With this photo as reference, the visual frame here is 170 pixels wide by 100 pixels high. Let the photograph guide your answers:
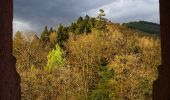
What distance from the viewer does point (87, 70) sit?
3302 inches

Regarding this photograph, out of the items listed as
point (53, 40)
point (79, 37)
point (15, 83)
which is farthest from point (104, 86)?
point (15, 83)

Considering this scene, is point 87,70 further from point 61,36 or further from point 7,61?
point 7,61

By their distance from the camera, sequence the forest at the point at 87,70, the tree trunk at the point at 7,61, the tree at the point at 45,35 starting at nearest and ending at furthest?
1. the tree trunk at the point at 7,61
2. the forest at the point at 87,70
3. the tree at the point at 45,35

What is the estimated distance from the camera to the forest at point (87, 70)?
67438 mm

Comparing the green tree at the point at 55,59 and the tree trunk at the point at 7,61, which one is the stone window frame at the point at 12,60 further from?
the green tree at the point at 55,59

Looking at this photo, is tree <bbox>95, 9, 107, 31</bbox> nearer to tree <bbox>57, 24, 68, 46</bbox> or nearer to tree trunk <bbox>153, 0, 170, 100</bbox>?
tree <bbox>57, 24, 68, 46</bbox>

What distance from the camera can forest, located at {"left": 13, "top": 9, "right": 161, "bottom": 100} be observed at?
67438 mm

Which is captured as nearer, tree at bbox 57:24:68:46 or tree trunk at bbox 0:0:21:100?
tree trunk at bbox 0:0:21:100

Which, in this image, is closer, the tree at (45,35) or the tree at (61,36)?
the tree at (61,36)

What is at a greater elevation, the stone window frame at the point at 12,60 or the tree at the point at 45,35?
the tree at the point at 45,35

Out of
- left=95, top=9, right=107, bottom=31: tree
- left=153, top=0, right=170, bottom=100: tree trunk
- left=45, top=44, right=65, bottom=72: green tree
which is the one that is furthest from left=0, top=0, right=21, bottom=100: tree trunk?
left=95, top=9, right=107, bottom=31: tree

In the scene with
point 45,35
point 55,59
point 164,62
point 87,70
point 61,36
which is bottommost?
point 87,70

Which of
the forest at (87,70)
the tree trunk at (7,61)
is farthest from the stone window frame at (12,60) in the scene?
the forest at (87,70)

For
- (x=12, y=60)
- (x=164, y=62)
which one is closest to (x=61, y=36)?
(x=12, y=60)
